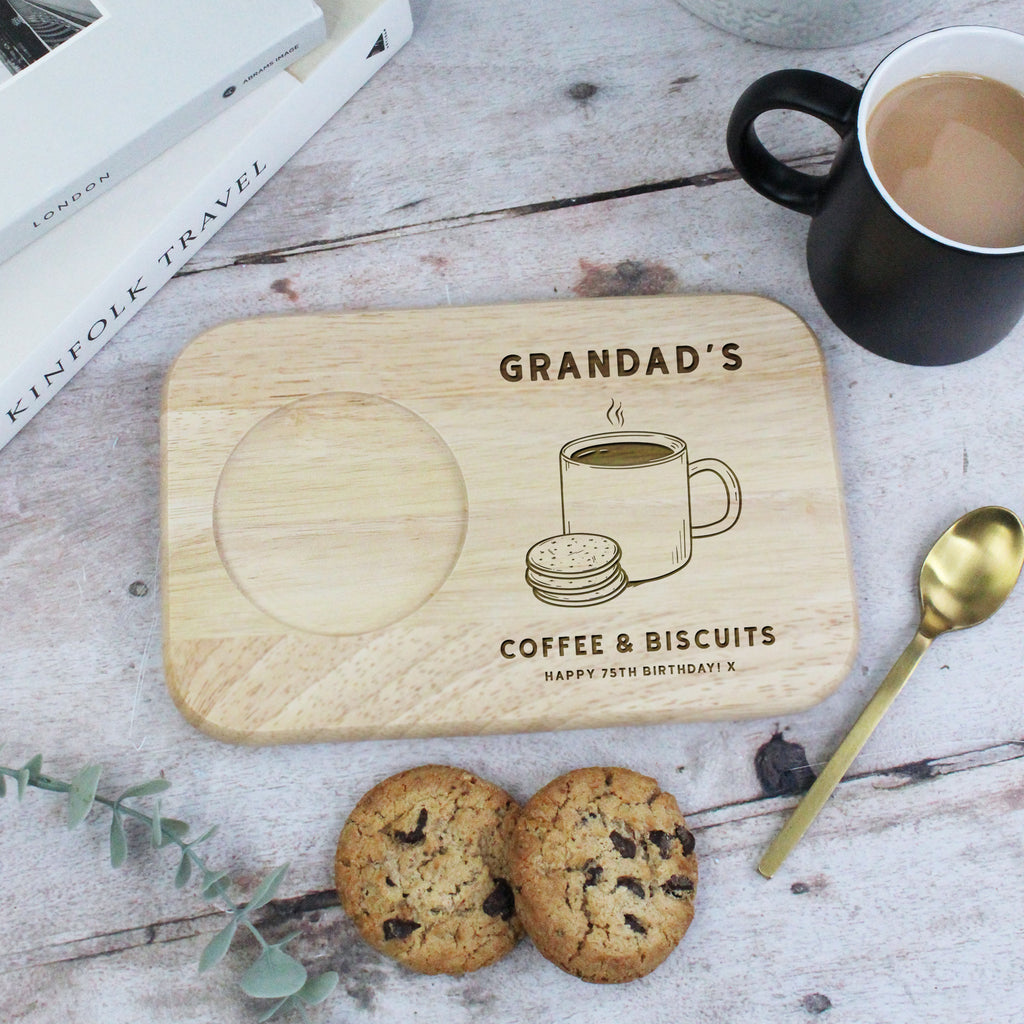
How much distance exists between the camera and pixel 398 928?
69cm

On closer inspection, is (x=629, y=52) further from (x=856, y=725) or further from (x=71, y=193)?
(x=856, y=725)

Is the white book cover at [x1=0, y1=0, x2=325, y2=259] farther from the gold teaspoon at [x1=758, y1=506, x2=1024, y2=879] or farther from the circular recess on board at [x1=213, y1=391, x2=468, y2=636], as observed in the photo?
the gold teaspoon at [x1=758, y1=506, x2=1024, y2=879]

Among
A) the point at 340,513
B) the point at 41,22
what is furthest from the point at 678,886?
the point at 41,22

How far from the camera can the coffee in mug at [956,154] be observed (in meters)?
0.65

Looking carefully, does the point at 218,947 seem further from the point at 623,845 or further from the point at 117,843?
the point at 623,845

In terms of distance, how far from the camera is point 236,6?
2.27ft

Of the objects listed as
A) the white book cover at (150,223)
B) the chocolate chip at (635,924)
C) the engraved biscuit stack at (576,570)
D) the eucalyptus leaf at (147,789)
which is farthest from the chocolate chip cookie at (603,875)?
the white book cover at (150,223)

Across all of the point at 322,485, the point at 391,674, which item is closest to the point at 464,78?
the point at 322,485

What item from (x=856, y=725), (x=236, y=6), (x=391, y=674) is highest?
(x=236, y=6)

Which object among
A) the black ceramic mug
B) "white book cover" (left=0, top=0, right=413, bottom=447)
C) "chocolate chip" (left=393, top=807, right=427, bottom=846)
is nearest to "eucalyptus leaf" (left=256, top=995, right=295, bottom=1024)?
"chocolate chip" (left=393, top=807, right=427, bottom=846)

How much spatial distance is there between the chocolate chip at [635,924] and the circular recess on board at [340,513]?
0.89ft

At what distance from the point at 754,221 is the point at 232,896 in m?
0.69

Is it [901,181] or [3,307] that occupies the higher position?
[3,307]

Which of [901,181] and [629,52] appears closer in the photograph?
[901,181]
